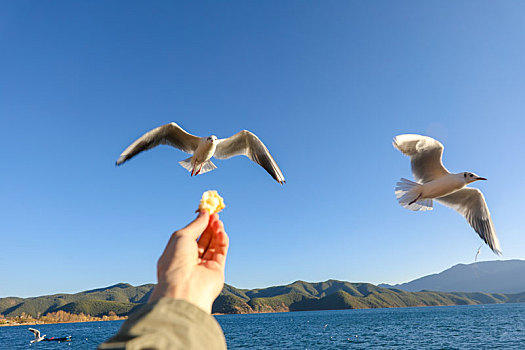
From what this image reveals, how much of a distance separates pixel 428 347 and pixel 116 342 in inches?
1751

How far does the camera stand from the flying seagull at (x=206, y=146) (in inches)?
418

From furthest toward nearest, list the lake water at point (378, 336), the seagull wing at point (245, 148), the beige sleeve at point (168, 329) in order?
1. the lake water at point (378, 336)
2. the seagull wing at point (245, 148)
3. the beige sleeve at point (168, 329)

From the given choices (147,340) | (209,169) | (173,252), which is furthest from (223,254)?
(209,169)

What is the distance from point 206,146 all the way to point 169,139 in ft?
6.43

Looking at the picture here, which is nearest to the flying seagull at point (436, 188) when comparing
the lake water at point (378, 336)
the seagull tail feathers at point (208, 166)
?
the seagull tail feathers at point (208, 166)

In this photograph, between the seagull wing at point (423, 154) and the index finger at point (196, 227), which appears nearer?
the index finger at point (196, 227)

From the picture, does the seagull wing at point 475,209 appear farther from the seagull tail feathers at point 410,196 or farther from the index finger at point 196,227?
the index finger at point 196,227

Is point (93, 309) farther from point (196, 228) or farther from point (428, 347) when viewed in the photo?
point (196, 228)

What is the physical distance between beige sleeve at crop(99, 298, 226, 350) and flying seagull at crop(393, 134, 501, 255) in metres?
8.24

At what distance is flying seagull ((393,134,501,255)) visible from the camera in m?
8.67

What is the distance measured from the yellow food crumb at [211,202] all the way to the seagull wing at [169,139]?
835cm

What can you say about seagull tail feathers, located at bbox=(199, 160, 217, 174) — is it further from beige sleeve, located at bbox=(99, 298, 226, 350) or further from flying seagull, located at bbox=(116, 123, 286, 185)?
beige sleeve, located at bbox=(99, 298, 226, 350)

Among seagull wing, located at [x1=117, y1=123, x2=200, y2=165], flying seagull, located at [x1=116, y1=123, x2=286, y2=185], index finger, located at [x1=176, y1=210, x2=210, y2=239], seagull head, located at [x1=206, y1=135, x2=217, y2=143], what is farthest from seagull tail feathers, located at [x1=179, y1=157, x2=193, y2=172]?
index finger, located at [x1=176, y1=210, x2=210, y2=239]

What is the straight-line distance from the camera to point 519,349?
1351 inches
